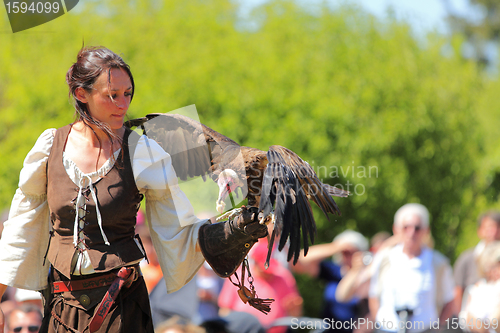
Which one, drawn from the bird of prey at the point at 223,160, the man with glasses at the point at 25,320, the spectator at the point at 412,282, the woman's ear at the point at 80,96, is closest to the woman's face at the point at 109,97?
the woman's ear at the point at 80,96

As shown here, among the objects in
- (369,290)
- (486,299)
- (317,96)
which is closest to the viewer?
(486,299)

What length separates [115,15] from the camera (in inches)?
281

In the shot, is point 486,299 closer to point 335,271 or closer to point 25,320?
point 335,271

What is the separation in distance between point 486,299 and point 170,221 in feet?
9.70

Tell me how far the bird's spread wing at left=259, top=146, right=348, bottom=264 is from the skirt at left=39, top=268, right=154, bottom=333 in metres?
0.59

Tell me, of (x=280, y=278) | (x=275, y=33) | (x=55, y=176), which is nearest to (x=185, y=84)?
(x=275, y=33)

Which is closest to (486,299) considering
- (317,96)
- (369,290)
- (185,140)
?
(369,290)

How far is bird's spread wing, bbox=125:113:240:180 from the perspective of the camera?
2.05 meters

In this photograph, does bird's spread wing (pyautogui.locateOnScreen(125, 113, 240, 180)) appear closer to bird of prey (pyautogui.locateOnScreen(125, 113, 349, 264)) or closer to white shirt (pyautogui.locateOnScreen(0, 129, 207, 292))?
bird of prey (pyautogui.locateOnScreen(125, 113, 349, 264))

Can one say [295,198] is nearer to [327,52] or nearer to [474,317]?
[474,317]

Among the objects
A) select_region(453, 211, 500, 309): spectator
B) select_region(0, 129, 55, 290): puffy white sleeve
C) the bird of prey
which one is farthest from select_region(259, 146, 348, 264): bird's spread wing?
select_region(453, 211, 500, 309): spectator

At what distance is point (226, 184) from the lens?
2.08 m

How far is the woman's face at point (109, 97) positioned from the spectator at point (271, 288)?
2384 millimetres

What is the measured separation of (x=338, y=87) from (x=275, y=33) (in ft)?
5.30
